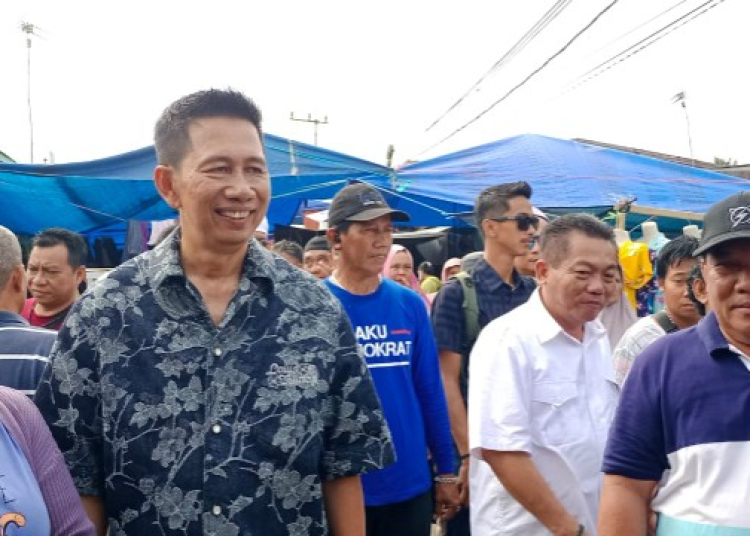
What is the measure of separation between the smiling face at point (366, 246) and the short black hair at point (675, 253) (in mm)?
1493

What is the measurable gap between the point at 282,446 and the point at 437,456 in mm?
1736

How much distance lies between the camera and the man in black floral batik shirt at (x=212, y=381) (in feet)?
5.80

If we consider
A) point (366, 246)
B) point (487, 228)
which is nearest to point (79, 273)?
point (366, 246)

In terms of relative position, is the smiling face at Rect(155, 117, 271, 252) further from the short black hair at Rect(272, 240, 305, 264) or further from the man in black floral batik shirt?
the short black hair at Rect(272, 240, 305, 264)

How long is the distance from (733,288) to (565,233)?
0.97 meters

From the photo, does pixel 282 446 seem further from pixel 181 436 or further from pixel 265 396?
pixel 181 436

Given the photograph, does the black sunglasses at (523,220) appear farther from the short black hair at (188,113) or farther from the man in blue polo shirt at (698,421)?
the short black hair at (188,113)

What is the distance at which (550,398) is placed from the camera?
2609 mm

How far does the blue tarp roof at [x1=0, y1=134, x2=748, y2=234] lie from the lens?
7.10 metres

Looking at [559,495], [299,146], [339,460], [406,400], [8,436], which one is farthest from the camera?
[299,146]

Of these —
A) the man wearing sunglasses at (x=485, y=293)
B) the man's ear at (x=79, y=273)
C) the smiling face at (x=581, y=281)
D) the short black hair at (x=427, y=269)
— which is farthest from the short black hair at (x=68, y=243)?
the short black hair at (x=427, y=269)

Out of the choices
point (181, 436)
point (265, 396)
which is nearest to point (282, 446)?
point (265, 396)

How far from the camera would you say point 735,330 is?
1.88 m

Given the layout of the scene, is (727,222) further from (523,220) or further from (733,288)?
(523,220)
